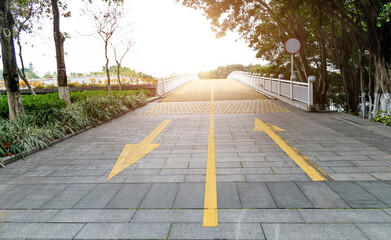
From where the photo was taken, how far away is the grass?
227 inches

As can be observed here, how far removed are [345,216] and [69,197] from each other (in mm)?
3226

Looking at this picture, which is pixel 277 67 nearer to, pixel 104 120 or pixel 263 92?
pixel 263 92

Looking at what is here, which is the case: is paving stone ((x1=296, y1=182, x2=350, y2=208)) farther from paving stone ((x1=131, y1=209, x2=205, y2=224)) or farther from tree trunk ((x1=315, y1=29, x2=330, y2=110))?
tree trunk ((x1=315, y1=29, x2=330, y2=110))

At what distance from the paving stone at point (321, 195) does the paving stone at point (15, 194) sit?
362 centimetres

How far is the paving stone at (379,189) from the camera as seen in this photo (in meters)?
3.26

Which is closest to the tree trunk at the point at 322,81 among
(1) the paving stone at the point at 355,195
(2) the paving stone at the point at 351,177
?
(2) the paving stone at the point at 351,177

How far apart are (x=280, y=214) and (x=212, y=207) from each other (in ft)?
2.39

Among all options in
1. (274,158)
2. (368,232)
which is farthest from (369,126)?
(368,232)

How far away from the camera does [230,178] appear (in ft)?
13.3

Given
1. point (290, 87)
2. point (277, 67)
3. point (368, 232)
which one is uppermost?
point (277, 67)

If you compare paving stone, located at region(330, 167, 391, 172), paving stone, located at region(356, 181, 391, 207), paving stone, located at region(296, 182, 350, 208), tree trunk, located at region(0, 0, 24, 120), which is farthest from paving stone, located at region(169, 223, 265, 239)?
tree trunk, located at region(0, 0, 24, 120)

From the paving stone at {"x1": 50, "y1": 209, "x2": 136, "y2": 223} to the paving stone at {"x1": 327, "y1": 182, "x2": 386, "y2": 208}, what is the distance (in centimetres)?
248

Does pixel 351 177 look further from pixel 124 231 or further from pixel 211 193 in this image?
pixel 124 231

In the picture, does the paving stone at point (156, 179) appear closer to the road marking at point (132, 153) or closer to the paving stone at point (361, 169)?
the road marking at point (132, 153)
